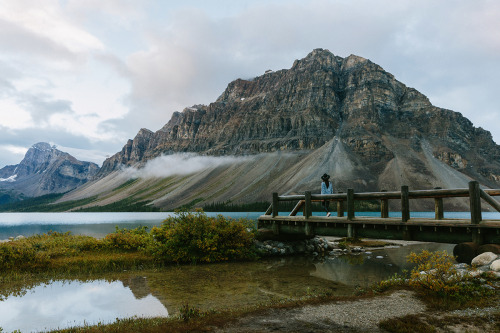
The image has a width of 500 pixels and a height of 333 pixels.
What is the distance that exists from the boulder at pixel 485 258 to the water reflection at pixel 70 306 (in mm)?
15156

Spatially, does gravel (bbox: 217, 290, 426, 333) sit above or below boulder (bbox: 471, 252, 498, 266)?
below

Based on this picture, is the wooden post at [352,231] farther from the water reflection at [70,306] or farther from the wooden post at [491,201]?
the water reflection at [70,306]

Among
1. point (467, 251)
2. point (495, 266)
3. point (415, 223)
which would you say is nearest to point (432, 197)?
point (415, 223)

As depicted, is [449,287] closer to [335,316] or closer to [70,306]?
[335,316]

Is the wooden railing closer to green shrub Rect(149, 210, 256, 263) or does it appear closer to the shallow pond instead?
the shallow pond

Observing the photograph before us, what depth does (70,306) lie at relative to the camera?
1357 centimetres

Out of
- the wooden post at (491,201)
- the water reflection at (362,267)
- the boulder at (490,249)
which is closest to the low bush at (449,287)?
the wooden post at (491,201)

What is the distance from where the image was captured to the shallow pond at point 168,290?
40.6 ft

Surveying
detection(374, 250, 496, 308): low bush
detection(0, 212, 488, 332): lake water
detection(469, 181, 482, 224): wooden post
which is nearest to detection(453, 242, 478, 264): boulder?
detection(0, 212, 488, 332): lake water

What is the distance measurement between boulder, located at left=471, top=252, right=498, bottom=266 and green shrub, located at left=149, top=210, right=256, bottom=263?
13.6m

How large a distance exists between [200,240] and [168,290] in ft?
22.7

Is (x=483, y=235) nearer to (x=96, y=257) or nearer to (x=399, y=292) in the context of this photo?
(x=399, y=292)

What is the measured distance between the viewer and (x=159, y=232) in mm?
23391

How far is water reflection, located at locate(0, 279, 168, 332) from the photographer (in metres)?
11.6
